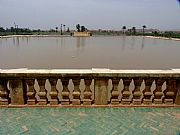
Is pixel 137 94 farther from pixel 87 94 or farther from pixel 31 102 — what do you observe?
pixel 31 102

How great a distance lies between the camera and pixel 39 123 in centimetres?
410

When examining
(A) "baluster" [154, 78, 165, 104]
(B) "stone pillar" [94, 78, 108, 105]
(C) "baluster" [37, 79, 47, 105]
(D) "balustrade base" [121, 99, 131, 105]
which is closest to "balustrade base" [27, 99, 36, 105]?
(C) "baluster" [37, 79, 47, 105]

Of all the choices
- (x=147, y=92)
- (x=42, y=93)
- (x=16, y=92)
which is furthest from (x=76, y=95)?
(x=147, y=92)

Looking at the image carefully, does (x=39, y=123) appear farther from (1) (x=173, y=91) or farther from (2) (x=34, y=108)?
(1) (x=173, y=91)

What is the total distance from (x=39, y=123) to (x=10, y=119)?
0.62 metres

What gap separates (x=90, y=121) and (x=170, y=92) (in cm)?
196

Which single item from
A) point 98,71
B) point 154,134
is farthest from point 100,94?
point 154,134

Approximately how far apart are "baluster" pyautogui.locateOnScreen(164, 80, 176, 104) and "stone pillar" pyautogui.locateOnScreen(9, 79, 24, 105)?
3212 millimetres

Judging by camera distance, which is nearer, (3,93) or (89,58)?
(3,93)

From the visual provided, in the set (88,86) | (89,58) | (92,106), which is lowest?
(89,58)

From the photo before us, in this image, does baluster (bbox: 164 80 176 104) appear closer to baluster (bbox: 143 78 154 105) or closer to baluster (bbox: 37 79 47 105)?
baluster (bbox: 143 78 154 105)

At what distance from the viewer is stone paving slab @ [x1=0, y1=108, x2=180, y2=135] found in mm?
3840

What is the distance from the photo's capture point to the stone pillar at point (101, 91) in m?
4.64

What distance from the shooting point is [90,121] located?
4.18 meters
